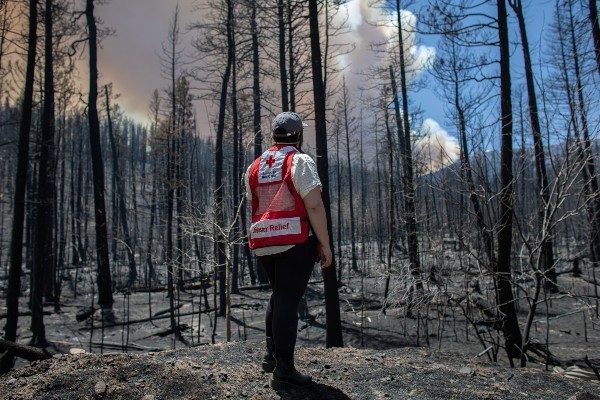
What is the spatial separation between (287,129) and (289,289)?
1.14 m

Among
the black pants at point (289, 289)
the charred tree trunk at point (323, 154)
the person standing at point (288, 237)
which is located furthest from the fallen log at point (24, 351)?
the charred tree trunk at point (323, 154)

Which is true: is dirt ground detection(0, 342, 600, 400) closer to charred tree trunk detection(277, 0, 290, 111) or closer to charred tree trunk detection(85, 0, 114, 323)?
charred tree trunk detection(277, 0, 290, 111)

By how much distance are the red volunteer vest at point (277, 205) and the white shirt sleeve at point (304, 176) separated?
0.04 m

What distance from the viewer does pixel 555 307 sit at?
591 inches

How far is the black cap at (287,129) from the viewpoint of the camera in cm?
335

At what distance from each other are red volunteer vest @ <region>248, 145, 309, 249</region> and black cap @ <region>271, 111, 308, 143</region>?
9 centimetres

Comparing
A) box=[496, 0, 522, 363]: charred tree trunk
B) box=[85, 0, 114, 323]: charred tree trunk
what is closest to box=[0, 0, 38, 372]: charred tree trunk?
box=[85, 0, 114, 323]: charred tree trunk

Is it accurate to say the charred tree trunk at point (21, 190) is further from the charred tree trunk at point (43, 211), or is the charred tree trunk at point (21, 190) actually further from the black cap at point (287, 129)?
the black cap at point (287, 129)

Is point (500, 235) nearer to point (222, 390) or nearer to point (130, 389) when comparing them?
point (222, 390)

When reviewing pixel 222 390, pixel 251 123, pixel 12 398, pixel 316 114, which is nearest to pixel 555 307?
pixel 316 114

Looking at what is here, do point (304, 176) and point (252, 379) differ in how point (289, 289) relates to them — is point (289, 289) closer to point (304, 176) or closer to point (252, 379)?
point (304, 176)

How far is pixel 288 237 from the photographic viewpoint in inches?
118

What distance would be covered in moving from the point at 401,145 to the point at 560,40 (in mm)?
11239

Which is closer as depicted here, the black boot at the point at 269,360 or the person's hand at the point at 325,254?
the person's hand at the point at 325,254
